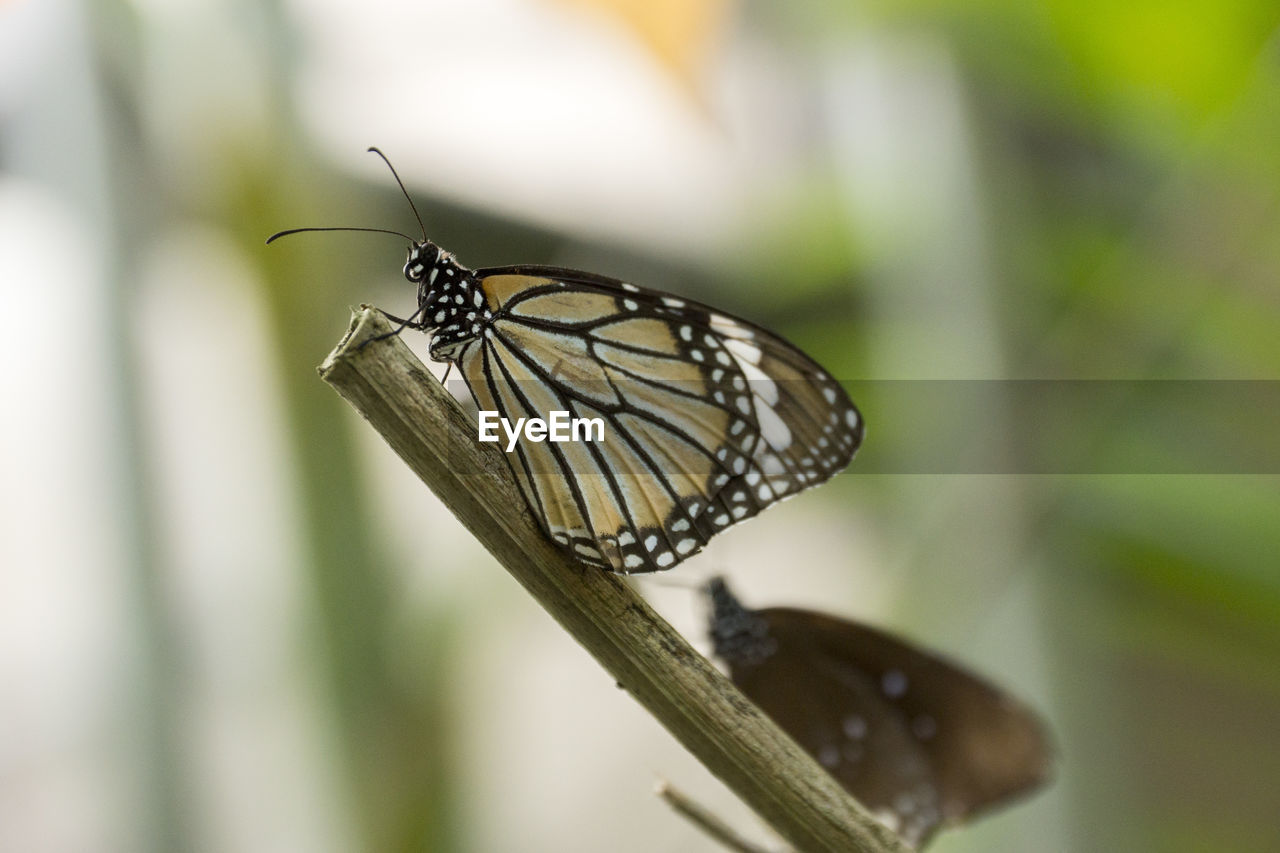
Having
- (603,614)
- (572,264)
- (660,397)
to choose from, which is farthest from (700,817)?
(572,264)

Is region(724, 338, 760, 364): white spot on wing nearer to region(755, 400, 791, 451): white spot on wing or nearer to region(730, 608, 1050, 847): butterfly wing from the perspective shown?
region(755, 400, 791, 451): white spot on wing

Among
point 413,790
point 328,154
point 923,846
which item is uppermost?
point 328,154

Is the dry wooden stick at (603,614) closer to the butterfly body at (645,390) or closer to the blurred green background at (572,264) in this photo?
the butterfly body at (645,390)

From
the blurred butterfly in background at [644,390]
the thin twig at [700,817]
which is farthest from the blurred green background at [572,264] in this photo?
the thin twig at [700,817]

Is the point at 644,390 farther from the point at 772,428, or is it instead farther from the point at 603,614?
the point at 603,614

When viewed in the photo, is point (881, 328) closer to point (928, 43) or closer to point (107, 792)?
point (928, 43)

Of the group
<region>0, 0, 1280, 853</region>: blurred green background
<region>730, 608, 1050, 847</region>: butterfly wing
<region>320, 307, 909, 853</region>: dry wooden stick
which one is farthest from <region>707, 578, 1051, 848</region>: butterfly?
<region>0, 0, 1280, 853</region>: blurred green background

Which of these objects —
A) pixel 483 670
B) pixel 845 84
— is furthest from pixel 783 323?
pixel 483 670

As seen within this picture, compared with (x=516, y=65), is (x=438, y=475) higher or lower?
lower
